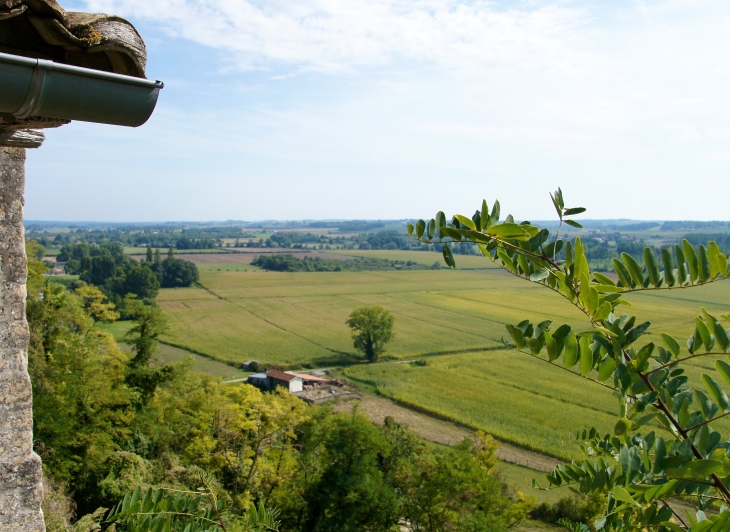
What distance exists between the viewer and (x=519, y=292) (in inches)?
3713

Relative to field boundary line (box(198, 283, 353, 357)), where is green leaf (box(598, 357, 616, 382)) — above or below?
above

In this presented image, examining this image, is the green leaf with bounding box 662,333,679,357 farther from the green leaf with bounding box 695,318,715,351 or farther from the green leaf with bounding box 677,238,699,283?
the green leaf with bounding box 677,238,699,283

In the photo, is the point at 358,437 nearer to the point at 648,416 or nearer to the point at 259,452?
the point at 259,452

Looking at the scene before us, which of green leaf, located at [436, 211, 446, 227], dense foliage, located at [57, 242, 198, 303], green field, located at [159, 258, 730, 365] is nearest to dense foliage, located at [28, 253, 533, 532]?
green leaf, located at [436, 211, 446, 227]

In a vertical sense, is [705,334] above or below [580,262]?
below

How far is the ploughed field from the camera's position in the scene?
126ft

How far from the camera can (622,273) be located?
8.05 ft

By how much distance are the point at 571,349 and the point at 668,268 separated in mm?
696

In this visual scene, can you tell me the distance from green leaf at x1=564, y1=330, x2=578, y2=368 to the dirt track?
2740cm

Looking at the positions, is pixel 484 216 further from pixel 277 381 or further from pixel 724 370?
pixel 277 381

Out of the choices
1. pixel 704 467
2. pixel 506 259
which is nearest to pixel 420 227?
pixel 506 259

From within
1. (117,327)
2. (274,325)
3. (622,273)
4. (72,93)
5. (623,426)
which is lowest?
(274,325)

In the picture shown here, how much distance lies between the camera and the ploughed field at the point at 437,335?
3844 cm

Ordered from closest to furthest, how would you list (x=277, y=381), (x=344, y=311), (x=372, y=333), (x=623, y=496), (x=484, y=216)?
(x=623, y=496), (x=484, y=216), (x=277, y=381), (x=372, y=333), (x=344, y=311)
